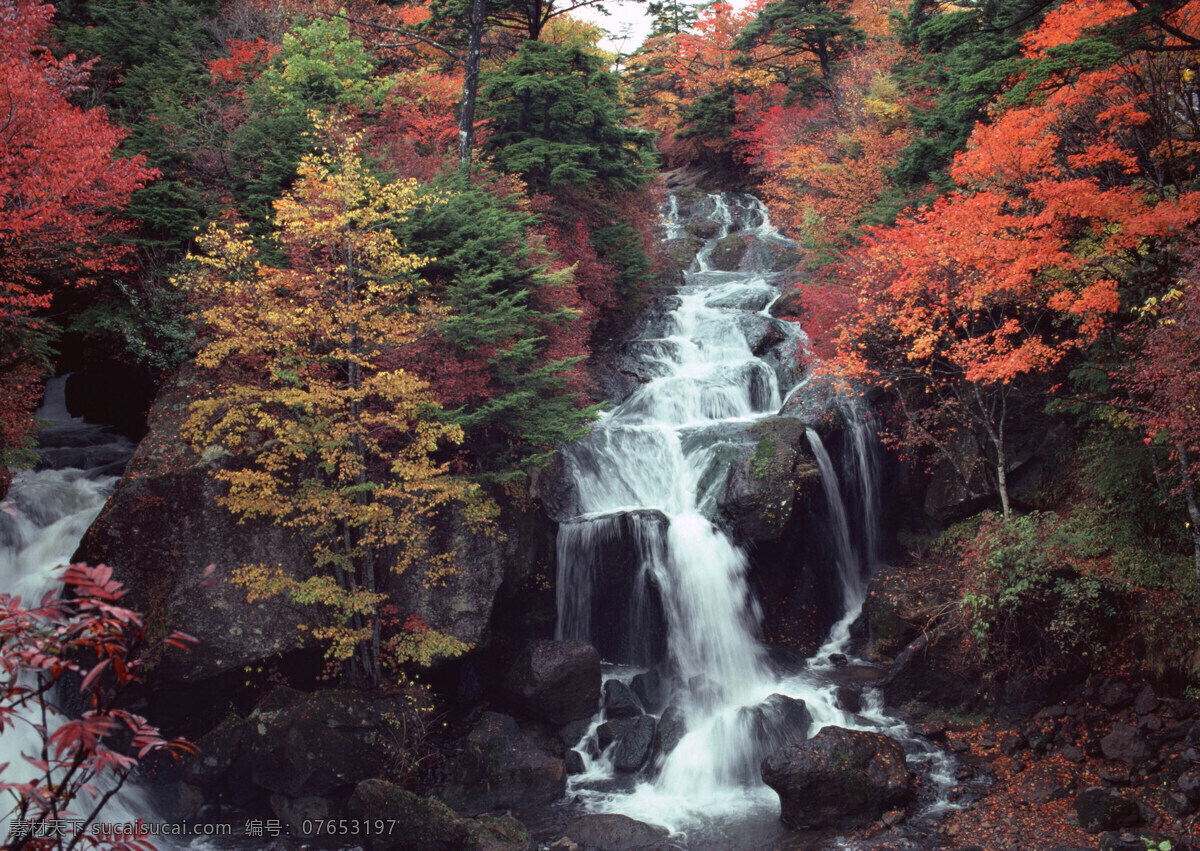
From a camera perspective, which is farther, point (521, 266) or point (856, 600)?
point (856, 600)

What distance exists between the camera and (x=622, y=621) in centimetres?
1415

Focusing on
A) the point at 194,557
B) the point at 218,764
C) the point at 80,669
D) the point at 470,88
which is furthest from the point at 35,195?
the point at 80,669

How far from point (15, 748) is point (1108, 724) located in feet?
50.2

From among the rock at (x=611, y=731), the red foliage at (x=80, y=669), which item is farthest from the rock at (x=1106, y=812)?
the red foliage at (x=80, y=669)

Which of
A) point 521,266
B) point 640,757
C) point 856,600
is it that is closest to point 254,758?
point 640,757

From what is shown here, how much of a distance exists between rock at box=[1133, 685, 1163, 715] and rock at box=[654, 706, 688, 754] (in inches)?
259

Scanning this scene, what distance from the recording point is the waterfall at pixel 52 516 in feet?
32.2

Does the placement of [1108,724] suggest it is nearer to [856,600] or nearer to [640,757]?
[856,600]

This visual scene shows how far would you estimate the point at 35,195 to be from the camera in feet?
33.5

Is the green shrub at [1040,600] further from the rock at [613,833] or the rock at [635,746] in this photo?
the rock at [613,833]

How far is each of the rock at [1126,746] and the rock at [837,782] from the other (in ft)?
8.86

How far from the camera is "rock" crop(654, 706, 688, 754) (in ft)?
37.5

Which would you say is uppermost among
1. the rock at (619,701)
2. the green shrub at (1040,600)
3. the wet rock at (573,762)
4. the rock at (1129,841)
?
the green shrub at (1040,600)

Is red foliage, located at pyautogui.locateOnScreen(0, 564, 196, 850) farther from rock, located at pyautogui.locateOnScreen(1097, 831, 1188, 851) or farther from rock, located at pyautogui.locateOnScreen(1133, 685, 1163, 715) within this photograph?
rock, located at pyautogui.locateOnScreen(1133, 685, 1163, 715)
